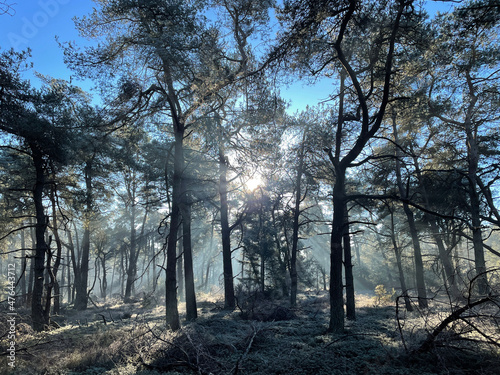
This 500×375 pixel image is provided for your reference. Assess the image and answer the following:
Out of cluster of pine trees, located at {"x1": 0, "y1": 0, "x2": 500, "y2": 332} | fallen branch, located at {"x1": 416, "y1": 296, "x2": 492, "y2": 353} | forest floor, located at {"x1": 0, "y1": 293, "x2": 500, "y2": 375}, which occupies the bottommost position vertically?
forest floor, located at {"x1": 0, "y1": 293, "x2": 500, "y2": 375}

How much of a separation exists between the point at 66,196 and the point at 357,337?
42.2 ft

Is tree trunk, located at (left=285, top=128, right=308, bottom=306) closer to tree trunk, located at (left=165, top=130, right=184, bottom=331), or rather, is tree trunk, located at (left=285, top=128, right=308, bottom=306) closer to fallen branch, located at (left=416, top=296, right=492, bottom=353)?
tree trunk, located at (left=165, top=130, right=184, bottom=331)

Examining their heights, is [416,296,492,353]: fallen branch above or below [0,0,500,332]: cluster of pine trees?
below

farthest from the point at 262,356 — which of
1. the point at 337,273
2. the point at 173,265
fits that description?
the point at 173,265

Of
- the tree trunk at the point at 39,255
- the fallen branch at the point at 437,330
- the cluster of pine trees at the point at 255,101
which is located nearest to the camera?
the fallen branch at the point at 437,330

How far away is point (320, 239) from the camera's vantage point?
46844mm

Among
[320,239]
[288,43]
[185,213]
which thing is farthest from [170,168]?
[320,239]

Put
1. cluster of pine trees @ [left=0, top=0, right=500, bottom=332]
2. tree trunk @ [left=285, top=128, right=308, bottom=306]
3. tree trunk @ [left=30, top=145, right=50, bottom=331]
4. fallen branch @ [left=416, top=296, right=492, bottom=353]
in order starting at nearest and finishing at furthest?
fallen branch @ [left=416, top=296, right=492, bottom=353] < cluster of pine trees @ [left=0, top=0, right=500, bottom=332] < tree trunk @ [left=30, top=145, right=50, bottom=331] < tree trunk @ [left=285, top=128, right=308, bottom=306]

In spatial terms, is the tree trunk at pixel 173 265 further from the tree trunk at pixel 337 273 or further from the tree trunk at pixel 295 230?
the tree trunk at pixel 295 230

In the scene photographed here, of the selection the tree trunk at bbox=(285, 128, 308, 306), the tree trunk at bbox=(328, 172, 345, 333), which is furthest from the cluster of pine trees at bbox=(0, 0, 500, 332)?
the tree trunk at bbox=(285, 128, 308, 306)

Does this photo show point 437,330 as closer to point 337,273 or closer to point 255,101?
point 337,273

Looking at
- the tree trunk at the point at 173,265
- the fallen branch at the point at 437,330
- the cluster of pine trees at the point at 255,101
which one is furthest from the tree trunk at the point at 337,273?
the tree trunk at the point at 173,265

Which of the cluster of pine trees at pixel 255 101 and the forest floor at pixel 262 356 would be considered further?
the cluster of pine trees at pixel 255 101

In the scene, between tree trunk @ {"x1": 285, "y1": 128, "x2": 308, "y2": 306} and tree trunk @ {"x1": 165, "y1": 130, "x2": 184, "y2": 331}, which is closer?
tree trunk @ {"x1": 165, "y1": 130, "x2": 184, "y2": 331}
